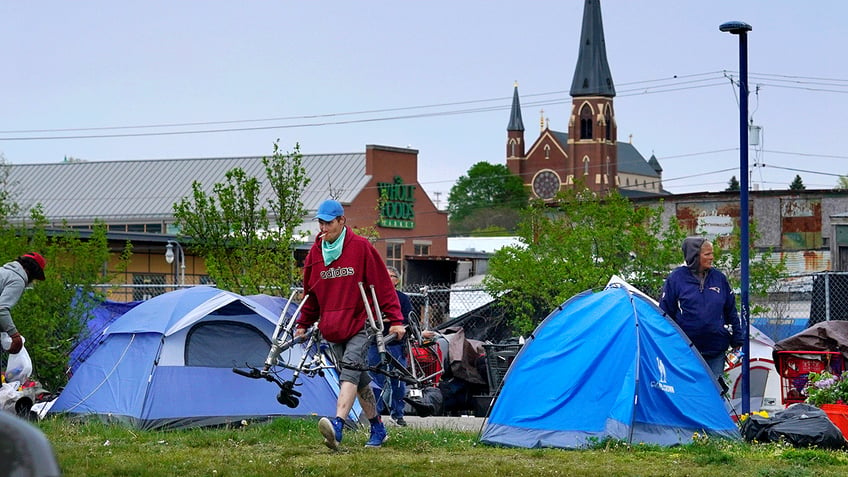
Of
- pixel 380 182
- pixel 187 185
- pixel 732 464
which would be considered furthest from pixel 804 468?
pixel 187 185

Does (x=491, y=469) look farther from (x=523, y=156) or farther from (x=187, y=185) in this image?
(x=523, y=156)

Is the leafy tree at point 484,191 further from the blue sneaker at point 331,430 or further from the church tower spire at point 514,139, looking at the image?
the blue sneaker at point 331,430

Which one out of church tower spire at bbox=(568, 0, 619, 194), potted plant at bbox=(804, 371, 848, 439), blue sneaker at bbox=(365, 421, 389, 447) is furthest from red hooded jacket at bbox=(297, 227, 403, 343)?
church tower spire at bbox=(568, 0, 619, 194)

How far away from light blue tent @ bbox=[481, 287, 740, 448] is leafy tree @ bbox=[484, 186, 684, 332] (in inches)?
342

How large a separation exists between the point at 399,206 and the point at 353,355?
7307 centimetres

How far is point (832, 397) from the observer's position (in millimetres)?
10750

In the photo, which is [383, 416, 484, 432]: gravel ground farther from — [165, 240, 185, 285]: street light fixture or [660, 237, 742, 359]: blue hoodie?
[165, 240, 185, 285]: street light fixture

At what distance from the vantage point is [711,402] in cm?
1048

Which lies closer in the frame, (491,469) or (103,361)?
(491,469)

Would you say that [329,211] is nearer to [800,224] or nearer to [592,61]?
[800,224]

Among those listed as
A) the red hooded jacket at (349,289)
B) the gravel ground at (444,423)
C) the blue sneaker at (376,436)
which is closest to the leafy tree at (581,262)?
the gravel ground at (444,423)

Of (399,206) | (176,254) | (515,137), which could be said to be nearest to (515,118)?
(515,137)

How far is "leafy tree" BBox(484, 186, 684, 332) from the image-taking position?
20.0 metres

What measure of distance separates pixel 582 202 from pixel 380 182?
57.7 meters
